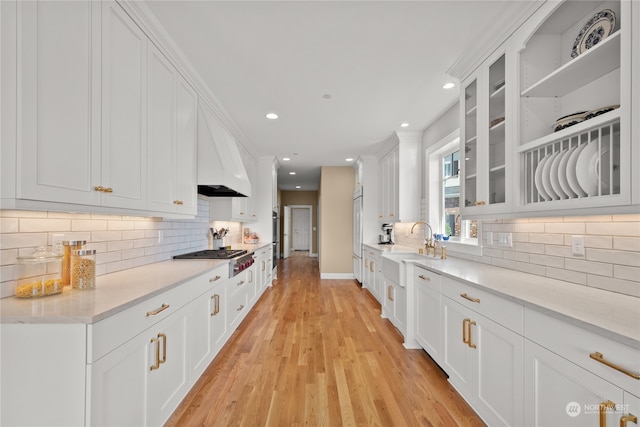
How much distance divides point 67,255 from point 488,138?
2857mm

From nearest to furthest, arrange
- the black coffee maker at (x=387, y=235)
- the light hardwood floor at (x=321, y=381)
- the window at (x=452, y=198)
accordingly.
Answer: the light hardwood floor at (x=321, y=381) < the window at (x=452, y=198) < the black coffee maker at (x=387, y=235)

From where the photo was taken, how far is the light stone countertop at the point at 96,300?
3.50 feet

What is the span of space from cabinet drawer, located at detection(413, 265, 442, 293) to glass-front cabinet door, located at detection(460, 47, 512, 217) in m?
0.60

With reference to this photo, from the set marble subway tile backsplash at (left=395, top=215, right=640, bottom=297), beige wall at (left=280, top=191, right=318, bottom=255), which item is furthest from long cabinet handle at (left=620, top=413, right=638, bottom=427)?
beige wall at (left=280, top=191, right=318, bottom=255)

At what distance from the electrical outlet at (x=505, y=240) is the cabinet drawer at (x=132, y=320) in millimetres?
2511

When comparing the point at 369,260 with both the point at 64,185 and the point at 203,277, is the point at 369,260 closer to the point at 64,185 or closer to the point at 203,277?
the point at 203,277

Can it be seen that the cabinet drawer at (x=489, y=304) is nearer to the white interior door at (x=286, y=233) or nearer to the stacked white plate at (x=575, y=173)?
the stacked white plate at (x=575, y=173)

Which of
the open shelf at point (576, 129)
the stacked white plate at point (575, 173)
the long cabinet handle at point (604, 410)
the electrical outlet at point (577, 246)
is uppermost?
the open shelf at point (576, 129)

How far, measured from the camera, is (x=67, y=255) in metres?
1.50

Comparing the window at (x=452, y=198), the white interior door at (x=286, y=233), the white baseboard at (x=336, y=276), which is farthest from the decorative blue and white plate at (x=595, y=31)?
the white interior door at (x=286, y=233)

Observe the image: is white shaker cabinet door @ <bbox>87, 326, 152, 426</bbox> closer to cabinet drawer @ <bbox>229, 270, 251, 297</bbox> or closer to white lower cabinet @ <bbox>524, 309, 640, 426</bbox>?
cabinet drawer @ <bbox>229, 270, 251, 297</bbox>

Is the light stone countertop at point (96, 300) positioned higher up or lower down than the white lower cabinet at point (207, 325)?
higher up

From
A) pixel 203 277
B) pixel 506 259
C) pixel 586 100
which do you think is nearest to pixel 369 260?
pixel 506 259

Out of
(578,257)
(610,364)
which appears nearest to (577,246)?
(578,257)
